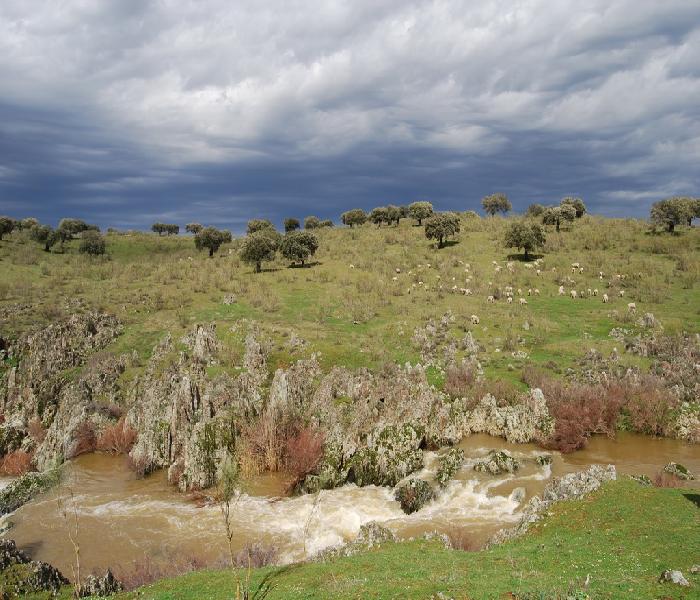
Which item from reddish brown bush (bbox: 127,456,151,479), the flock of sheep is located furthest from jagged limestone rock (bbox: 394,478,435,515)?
the flock of sheep

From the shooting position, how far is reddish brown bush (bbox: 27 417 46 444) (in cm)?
3893

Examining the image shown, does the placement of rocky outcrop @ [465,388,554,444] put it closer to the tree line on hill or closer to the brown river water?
the brown river water

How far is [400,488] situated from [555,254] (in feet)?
207

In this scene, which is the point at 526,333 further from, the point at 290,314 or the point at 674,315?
the point at 290,314

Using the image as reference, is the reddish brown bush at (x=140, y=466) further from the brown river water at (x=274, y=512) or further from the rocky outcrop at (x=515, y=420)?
the rocky outcrop at (x=515, y=420)

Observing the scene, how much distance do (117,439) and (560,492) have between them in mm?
34859

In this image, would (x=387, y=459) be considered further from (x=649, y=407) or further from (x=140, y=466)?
(x=649, y=407)

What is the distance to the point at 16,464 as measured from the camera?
119 feet

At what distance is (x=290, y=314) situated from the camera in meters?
57.4

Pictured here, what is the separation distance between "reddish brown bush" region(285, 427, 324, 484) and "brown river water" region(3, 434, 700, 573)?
1.48 metres

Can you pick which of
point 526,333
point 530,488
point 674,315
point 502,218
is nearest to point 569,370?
point 526,333

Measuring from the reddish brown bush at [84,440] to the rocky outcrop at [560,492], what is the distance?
34.1 metres

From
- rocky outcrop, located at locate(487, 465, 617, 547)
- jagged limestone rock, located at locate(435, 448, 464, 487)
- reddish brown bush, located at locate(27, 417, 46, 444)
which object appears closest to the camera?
rocky outcrop, located at locate(487, 465, 617, 547)

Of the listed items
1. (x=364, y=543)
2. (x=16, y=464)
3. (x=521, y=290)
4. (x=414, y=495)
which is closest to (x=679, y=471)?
(x=414, y=495)
